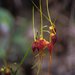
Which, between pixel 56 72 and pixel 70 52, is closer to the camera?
pixel 56 72

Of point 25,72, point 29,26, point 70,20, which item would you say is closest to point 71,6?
point 70,20

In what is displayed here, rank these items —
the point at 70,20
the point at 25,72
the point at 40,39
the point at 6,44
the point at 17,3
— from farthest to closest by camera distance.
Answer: the point at 17,3 → the point at 70,20 → the point at 25,72 → the point at 6,44 → the point at 40,39

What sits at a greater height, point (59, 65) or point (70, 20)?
point (70, 20)

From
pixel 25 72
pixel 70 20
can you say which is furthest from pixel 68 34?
pixel 25 72

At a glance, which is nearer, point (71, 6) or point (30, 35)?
point (30, 35)

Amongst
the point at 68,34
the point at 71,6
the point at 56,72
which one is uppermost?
the point at 71,6

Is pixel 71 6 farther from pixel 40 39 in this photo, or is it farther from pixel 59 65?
pixel 40 39

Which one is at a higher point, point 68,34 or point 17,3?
point 17,3

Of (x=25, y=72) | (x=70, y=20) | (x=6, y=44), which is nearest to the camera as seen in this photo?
(x=6, y=44)

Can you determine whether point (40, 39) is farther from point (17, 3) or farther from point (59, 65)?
point (17, 3)
